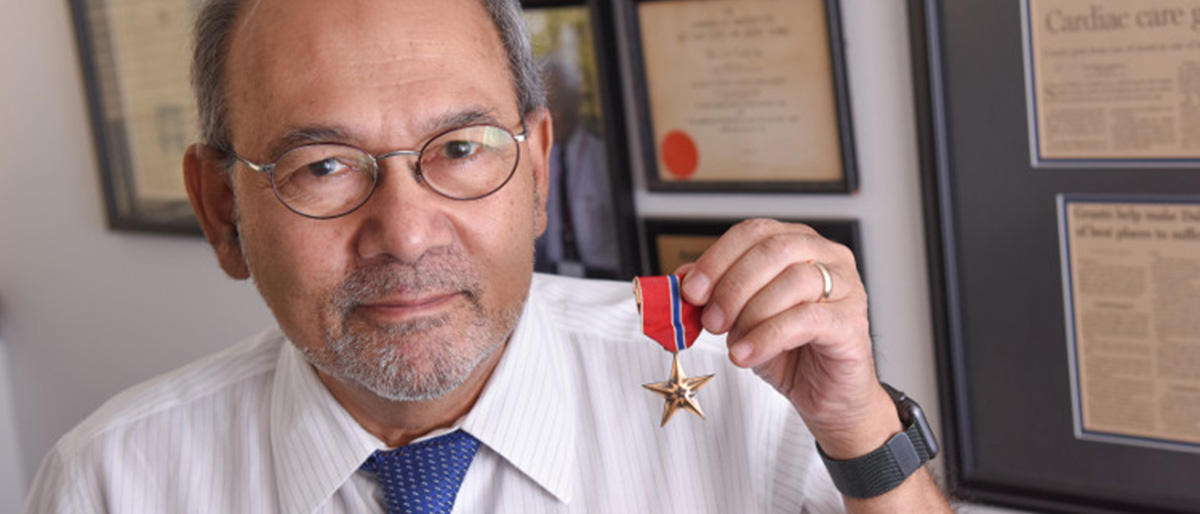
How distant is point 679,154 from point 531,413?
25.0 inches

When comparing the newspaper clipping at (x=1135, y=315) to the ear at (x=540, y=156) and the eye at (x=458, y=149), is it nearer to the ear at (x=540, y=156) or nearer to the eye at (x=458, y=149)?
the ear at (x=540, y=156)

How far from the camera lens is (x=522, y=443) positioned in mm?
1380

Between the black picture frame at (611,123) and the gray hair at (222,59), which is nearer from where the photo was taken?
the gray hair at (222,59)

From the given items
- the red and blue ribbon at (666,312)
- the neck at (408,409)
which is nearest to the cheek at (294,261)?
the neck at (408,409)

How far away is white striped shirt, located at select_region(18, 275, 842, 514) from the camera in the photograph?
1.39m

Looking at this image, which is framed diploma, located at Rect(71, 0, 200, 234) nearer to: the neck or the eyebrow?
the neck

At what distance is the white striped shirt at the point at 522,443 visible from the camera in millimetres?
1394

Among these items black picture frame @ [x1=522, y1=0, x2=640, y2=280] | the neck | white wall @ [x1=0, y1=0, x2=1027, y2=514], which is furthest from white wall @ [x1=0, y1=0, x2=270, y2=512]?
the neck

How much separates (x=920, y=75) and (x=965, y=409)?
0.48 meters

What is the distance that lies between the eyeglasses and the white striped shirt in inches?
10.1

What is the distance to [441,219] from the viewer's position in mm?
1234

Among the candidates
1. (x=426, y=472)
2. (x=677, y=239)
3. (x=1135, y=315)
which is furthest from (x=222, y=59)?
(x=1135, y=315)

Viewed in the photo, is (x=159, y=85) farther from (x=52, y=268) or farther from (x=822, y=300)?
(x=822, y=300)

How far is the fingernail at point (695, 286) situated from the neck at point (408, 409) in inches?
13.9
